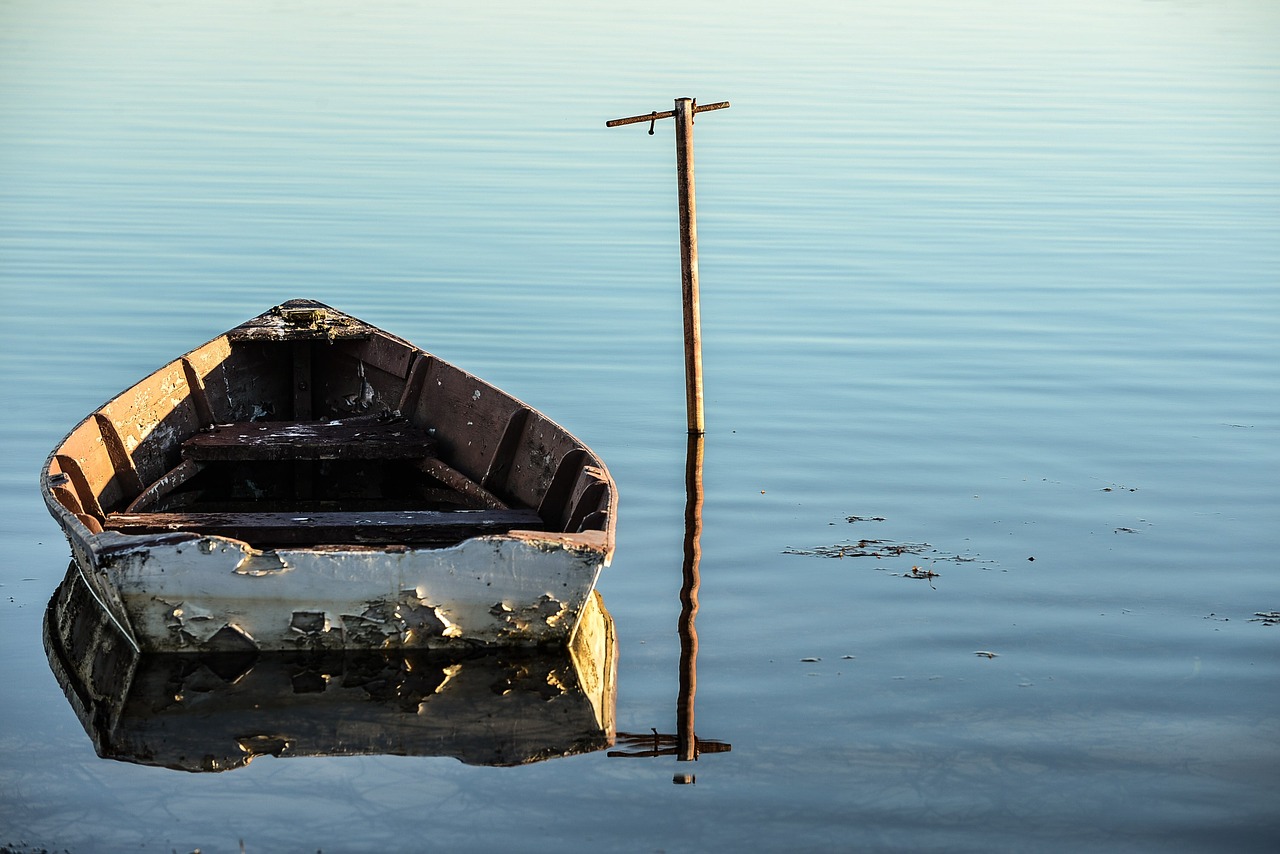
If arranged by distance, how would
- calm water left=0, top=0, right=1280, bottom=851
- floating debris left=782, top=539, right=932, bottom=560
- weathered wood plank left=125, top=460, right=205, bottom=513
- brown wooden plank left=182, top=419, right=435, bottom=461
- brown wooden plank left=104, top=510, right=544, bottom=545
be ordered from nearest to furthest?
calm water left=0, top=0, right=1280, bottom=851, brown wooden plank left=104, top=510, right=544, bottom=545, weathered wood plank left=125, top=460, right=205, bottom=513, floating debris left=782, top=539, right=932, bottom=560, brown wooden plank left=182, top=419, right=435, bottom=461

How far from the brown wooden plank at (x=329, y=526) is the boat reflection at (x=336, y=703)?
638 millimetres

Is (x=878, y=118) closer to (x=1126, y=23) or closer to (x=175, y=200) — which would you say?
(x=175, y=200)

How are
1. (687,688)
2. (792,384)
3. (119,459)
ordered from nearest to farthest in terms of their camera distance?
1. (687,688)
2. (119,459)
3. (792,384)

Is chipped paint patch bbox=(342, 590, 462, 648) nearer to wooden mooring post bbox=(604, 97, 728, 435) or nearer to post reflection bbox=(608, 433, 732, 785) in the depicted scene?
post reflection bbox=(608, 433, 732, 785)

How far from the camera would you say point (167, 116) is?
26.1 meters

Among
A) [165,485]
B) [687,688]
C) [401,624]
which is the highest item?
[165,485]

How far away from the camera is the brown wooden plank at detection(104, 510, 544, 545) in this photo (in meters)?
6.95

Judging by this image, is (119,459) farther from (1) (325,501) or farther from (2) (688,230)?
(2) (688,230)

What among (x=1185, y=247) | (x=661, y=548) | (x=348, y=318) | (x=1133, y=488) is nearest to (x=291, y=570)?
(x=661, y=548)

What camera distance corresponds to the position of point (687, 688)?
6.51m

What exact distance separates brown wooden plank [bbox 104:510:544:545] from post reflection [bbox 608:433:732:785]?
90 cm

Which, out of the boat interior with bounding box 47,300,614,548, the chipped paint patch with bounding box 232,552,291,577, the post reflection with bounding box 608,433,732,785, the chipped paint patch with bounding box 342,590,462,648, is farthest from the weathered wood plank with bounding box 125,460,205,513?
the post reflection with bounding box 608,433,732,785

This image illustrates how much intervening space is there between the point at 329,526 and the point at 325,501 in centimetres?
172

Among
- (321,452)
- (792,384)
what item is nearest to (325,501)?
(321,452)
